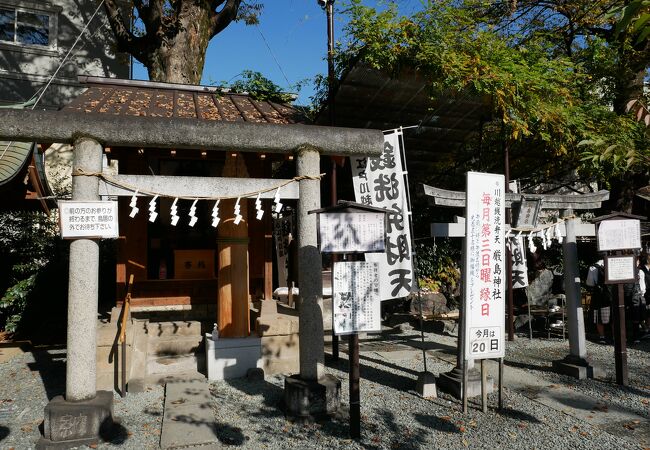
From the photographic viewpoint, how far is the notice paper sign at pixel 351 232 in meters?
5.48

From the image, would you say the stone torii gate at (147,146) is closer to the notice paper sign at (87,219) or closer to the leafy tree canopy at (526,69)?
the notice paper sign at (87,219)

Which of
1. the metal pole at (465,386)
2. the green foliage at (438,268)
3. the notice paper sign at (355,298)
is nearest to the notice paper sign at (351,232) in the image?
the notice paper sign at (355,298)

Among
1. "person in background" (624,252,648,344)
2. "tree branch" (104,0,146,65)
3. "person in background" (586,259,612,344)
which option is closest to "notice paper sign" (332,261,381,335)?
"person in background" (586,259,612,344)

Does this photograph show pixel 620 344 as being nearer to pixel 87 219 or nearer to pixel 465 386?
pixel 465 386

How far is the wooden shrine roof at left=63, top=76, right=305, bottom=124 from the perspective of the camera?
739 centimetres

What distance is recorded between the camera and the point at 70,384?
5.61 metres

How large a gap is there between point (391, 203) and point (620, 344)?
14.5ft

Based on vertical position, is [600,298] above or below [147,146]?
below

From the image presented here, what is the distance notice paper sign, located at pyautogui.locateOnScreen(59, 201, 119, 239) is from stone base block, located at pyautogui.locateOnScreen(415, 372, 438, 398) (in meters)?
4.84

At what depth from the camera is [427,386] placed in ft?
22.7

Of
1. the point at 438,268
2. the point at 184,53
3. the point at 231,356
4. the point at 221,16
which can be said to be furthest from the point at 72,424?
the point at 221,16

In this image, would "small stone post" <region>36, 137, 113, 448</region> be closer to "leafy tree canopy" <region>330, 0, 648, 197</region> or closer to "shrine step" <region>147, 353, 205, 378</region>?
"shrine step" <region>147, 353, 205, 378</region>

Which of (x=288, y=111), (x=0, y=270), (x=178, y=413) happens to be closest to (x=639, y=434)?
(x=178, y=413)

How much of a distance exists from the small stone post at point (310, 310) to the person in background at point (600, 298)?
24.5ft
